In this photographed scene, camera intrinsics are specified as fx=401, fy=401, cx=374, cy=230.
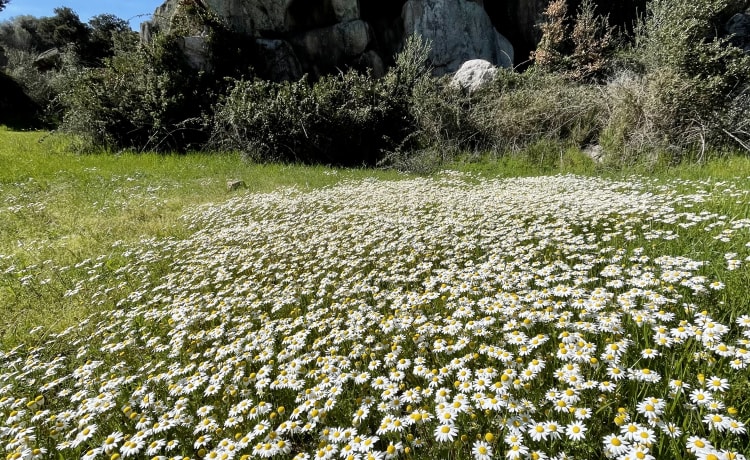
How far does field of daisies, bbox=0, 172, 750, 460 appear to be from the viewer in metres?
1.95

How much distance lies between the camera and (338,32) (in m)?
15.9

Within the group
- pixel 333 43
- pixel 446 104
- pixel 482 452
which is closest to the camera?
pixel 482 452

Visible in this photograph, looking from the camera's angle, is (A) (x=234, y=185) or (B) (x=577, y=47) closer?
(A) (x=234, y=185)

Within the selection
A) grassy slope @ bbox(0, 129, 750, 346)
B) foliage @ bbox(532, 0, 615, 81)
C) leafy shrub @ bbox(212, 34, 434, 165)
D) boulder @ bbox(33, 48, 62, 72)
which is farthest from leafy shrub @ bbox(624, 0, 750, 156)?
boulder @ bbox(33, 48, 62, 72)

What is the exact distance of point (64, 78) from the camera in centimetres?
Answer: 1823

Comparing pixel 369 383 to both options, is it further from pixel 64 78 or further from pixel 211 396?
pixel 64 78

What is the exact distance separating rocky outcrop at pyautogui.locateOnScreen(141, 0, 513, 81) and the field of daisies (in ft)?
41.3

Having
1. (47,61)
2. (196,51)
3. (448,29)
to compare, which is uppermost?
(47,61)

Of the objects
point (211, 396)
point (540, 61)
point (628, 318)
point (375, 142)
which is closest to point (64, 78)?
point (375, 142)

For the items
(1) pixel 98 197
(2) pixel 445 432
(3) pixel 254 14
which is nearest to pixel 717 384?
(2) pixel 445 432

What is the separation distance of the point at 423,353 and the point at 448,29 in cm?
1609

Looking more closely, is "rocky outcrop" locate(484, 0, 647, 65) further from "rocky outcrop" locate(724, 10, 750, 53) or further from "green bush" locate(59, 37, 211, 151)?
"green bush" locate(59, 37, 211, 151)

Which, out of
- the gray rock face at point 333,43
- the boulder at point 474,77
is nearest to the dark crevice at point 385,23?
the gray rock face at point 333,43

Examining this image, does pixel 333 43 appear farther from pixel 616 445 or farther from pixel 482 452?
pixel 616 445
